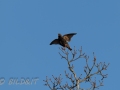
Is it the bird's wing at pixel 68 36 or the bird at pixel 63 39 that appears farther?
the bird's wing at pixel 68 36

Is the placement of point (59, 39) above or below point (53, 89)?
above

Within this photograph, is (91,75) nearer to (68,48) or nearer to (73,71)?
(73,71)

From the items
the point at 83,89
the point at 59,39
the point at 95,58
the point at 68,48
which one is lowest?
the point at 83,89

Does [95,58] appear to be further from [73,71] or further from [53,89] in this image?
[53,89]

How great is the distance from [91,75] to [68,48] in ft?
4.77

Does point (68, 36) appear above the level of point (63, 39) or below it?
above

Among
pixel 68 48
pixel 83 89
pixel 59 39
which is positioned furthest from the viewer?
pixel 59 39

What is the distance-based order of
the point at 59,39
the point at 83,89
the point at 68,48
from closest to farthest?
the point at 83,89, the point at 68,48, the point at 59,39

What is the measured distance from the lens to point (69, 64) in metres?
11.8

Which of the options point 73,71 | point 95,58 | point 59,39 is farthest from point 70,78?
point 59,39

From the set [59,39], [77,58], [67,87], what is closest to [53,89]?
[67,87]

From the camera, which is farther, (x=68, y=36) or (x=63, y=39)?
(x=68, y=36)

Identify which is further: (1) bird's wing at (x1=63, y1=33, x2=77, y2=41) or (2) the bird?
(1) bird's wing at (x1=63, y1=33, x2=77, y2=41)

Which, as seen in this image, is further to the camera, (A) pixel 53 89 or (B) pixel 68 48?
(B) pixel 68 48
